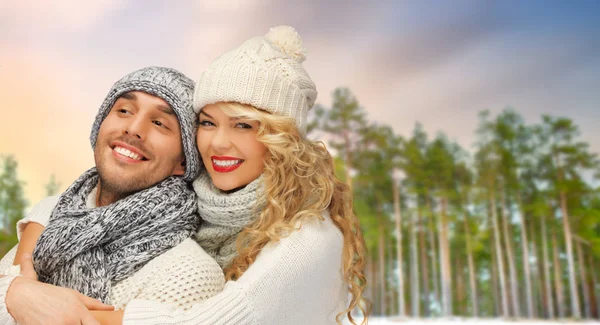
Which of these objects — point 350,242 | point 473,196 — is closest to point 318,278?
point 350,242

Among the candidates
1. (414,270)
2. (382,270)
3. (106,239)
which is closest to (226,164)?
(106,239)

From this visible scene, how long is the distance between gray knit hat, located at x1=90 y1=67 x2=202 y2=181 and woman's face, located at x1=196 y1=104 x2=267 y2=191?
6 centimetres

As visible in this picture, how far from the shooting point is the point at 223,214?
58.2 inches

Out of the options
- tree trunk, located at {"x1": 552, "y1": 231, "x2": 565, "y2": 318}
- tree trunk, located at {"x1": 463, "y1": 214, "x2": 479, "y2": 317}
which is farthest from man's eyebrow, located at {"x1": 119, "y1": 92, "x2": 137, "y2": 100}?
tree trunk, located at {"x1": 552, "y1": 231, "x2": 565, "y2": 318}

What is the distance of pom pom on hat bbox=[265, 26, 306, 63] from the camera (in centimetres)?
167

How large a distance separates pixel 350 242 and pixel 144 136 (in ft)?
2.19

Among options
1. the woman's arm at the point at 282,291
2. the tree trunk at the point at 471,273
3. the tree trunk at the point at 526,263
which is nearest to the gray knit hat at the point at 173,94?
the woman's arm at the point at 282,291

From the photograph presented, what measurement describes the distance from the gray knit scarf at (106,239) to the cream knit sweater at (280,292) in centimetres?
14

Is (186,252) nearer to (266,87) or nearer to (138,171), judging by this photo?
(138,171)

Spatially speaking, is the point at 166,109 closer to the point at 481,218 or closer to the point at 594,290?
the point at 481,218

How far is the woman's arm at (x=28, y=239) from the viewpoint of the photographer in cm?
158

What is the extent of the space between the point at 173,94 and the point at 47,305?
0.64 metres

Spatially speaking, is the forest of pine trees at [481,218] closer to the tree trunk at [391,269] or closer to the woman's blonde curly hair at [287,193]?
the tree trunk at [391,269]

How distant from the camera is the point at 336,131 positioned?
23.5 feet
